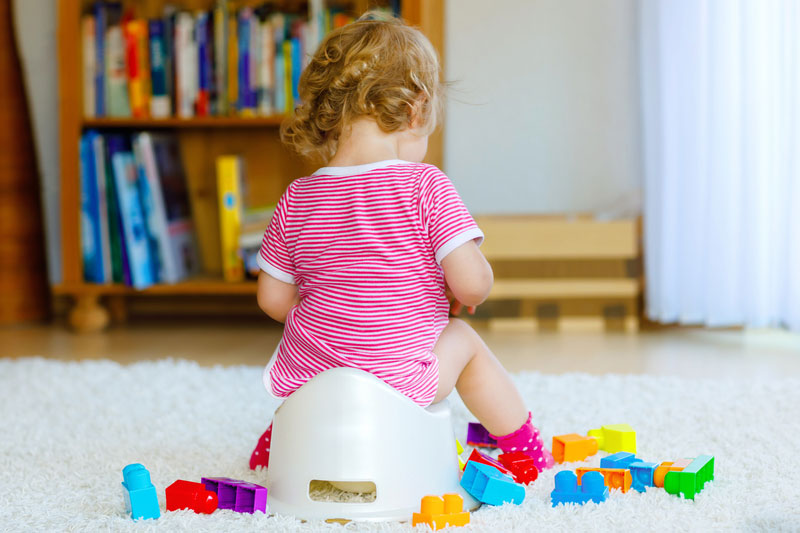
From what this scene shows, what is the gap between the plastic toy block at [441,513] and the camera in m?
0.83

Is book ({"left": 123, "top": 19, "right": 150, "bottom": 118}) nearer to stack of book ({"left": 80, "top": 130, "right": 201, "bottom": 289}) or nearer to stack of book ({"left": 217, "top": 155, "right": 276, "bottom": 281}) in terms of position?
stack of book ({"left": 80, "top": 130, "right": 201, "bottom": 289})

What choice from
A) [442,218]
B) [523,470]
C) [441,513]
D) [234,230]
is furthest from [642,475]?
[234,230]

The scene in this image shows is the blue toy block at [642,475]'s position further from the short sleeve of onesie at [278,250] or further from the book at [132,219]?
the book at [132,219]

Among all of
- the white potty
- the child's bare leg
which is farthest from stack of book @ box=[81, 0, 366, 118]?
the white potty

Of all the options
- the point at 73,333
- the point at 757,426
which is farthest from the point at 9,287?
the point at 757,426

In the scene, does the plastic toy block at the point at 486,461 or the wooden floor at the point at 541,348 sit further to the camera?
the wooden floor at the point at 541,348

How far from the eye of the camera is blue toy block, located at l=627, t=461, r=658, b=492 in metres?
0.94

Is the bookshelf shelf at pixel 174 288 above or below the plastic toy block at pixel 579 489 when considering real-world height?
below

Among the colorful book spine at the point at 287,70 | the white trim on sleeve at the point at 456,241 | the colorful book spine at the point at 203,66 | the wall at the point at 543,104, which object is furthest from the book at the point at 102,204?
the white trim on sleeve at the point at 456,241

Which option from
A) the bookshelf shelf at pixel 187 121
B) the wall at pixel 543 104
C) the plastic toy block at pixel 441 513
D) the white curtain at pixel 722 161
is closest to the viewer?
the plastic toy block at pixel 441 513

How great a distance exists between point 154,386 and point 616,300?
3.71 ft

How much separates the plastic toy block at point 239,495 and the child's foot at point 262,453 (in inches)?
5.6

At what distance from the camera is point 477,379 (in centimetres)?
100

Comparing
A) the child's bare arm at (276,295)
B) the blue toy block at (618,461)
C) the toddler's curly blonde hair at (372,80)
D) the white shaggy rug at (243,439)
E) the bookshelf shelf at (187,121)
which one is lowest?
the white shaggy rug at (243,439)
